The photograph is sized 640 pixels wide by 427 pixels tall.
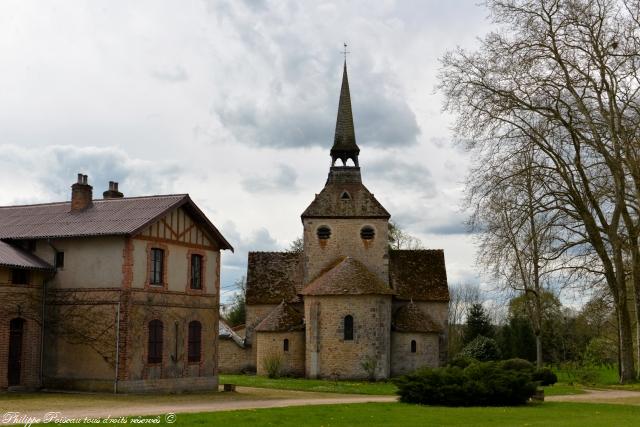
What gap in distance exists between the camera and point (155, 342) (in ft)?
86.4

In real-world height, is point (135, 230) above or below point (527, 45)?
below

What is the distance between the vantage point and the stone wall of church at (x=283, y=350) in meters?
39.9

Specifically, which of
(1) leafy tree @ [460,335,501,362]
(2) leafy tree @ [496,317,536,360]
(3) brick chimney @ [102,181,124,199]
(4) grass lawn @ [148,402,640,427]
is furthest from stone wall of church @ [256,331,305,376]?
(2) leafy tree @ [496,317,536,360]

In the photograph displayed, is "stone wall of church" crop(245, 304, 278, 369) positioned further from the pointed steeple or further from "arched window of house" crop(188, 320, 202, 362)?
"arched window of house" crop(188, 320, 202, 362)

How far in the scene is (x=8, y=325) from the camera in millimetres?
24578

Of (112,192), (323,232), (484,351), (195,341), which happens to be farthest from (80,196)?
(484,351)

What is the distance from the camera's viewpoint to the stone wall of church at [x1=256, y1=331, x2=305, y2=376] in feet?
131

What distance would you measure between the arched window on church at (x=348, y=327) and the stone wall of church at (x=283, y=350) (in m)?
3.55

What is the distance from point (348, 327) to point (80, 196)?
51.1ft

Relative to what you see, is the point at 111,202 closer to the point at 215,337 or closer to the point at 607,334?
the point at 215,337

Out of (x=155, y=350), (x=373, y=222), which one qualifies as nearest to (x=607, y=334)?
(x=373, y=222)

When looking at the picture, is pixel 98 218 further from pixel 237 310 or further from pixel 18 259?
pixel 237 310

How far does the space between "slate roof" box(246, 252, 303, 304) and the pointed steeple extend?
709cm

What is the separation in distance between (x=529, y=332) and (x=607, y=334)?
19.9ft
